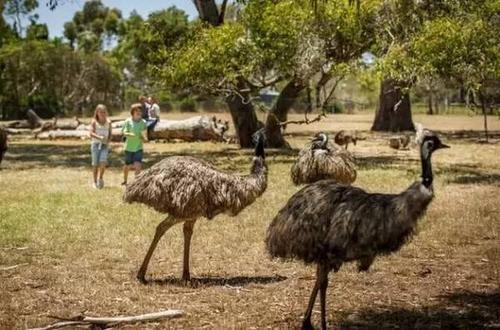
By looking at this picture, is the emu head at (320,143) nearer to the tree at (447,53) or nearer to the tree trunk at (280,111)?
the tree at (447,53)

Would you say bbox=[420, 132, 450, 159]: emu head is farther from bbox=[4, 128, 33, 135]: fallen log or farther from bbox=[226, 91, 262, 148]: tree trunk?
bbox=[4, 128, 33, 135]: fallen log

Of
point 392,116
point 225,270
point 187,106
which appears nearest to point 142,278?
point 225,270

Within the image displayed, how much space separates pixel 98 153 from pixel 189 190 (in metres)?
7.58

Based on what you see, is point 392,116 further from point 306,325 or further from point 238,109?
point 306,325

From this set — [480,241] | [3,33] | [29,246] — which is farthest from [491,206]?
[3,33]

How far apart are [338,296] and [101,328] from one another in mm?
2485

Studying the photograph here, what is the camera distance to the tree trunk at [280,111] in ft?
75.2

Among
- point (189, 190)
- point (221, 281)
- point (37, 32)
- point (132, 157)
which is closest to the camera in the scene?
point (189, 190)

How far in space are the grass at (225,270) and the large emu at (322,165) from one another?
786 mm

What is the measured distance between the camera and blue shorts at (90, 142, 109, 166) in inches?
571

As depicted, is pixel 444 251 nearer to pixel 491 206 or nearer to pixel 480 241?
pixel 480 241

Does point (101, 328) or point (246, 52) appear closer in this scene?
point (101, 328)

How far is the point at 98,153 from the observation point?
14.6 m

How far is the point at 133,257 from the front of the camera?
8844 mm
